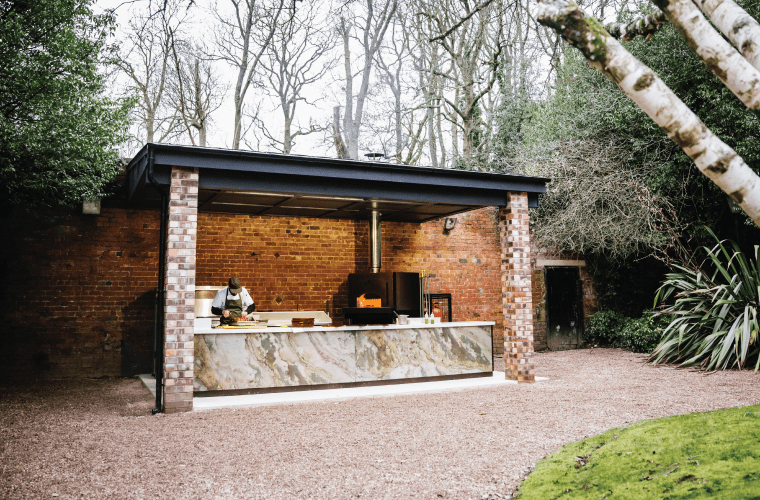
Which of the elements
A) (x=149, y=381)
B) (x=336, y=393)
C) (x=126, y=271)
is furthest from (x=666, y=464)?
(x=126, y=271)

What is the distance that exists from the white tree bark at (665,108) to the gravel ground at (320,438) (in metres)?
2.42

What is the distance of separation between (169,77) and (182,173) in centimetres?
1155

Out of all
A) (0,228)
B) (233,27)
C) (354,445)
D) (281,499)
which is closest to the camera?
(281,499)

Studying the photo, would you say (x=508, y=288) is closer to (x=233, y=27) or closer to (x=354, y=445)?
(x=354, y=445)

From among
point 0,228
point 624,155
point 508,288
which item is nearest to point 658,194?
point 624,155

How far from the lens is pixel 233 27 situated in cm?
1667

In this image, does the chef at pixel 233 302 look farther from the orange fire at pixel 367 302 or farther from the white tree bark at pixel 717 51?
the white tree bark at pixel 717 51

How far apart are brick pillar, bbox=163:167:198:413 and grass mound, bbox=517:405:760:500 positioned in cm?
442

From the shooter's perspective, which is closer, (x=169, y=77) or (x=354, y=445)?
(x=354, y=445)

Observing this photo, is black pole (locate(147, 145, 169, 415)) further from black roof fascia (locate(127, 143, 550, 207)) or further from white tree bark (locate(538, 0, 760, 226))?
white tree bark (locate(538, 0, 760, 226))

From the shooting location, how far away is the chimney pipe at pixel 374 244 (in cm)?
1091

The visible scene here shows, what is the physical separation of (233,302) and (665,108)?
309 inches

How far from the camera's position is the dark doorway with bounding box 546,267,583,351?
44.2ft

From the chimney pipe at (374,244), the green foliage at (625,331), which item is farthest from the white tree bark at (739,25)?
the green foliage at (625,331)
